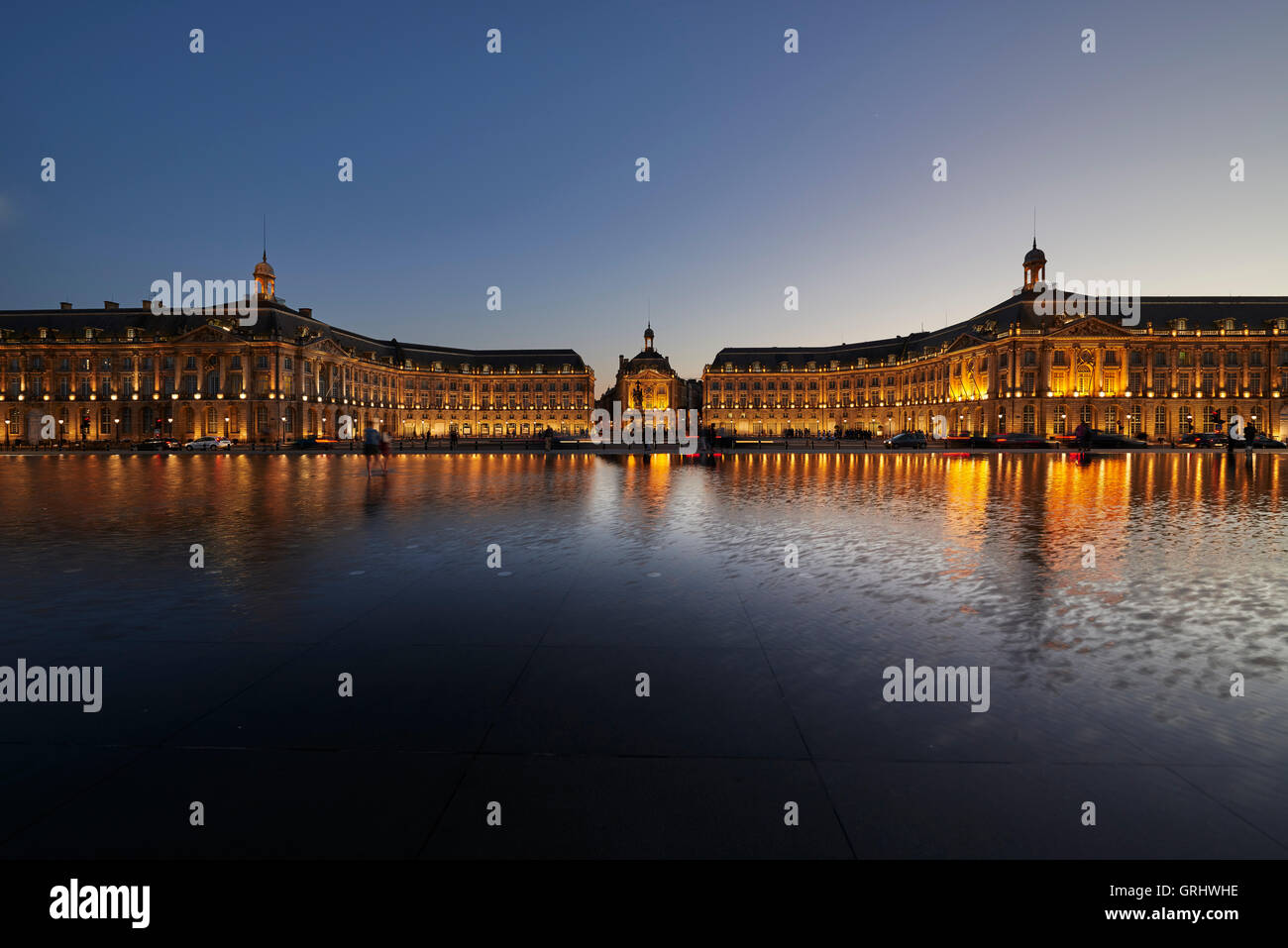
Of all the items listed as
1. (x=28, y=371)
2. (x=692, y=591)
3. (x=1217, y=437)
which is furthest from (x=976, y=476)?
(x=28, y=371)

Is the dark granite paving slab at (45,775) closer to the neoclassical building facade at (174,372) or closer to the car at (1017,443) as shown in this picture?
the car at (1017,443)

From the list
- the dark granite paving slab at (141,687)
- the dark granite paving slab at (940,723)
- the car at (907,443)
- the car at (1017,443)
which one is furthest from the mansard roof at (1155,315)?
the dark granite paving slab at (141,687)

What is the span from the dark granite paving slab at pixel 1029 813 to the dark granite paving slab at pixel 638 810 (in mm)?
215

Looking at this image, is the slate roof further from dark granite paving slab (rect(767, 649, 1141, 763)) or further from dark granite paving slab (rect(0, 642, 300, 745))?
dark granite paving slab (rect(767, 649, 1141, 763))

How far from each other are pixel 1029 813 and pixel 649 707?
205cm

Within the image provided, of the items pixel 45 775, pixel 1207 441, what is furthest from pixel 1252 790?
pixel 1207 441

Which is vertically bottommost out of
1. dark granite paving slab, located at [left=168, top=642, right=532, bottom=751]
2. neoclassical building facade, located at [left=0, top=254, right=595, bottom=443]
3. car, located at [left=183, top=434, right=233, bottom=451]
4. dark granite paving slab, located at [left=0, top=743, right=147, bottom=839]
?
dark granite paving slab, located at [left=0, top=743, right=147, bottom=839]

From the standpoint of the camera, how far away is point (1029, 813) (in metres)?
2.83

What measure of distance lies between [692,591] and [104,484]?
23.0 metres

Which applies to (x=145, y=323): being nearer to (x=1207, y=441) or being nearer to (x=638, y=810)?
(x=638, y=810)

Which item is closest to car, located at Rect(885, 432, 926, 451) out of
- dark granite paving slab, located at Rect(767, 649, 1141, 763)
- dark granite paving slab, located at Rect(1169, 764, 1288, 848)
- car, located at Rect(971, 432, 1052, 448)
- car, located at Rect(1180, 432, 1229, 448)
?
car, located at Rect(971, 432, 1052, 448)

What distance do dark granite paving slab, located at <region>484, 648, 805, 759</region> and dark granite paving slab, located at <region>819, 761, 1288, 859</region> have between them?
551 mm

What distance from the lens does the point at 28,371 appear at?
88.5 metres

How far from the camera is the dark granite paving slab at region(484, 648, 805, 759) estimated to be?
3459 millimetres
